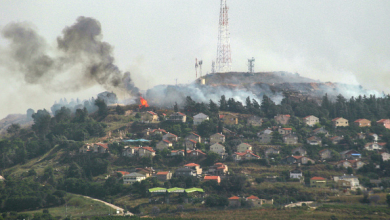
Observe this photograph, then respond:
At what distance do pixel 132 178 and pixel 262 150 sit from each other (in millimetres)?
25034

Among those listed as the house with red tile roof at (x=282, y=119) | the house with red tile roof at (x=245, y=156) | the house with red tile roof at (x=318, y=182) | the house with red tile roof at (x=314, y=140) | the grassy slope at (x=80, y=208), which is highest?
the house with red tile roof at (x=282, y=119)

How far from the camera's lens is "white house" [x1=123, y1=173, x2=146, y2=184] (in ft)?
282

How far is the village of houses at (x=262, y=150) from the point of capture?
3351 inches

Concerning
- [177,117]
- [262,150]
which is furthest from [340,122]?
[177,117]

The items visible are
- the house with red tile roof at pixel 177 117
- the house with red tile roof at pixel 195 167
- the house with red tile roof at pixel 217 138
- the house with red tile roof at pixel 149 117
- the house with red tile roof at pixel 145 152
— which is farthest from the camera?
the house with red tile roof at pixel 149 117

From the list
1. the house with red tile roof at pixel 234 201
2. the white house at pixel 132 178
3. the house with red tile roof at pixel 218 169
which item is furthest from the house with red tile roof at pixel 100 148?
the house with red tile roof at pixel 234 201

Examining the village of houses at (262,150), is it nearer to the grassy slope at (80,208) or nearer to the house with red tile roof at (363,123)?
the house with red tile roof at (363,123)

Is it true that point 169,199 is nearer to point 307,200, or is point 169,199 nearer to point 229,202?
point 229,202

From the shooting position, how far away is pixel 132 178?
86.2 meters

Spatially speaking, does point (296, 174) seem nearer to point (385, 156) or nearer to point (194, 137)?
point (385, 156)

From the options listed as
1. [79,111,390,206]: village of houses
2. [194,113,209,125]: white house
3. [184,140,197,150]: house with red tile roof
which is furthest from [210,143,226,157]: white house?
[194,113,209,125]: white house

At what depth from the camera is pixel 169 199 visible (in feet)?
259

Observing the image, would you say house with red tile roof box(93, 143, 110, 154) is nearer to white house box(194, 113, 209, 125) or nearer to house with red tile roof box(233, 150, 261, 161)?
white house box(194, 113, 209, 125)

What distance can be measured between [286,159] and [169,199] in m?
24.5
